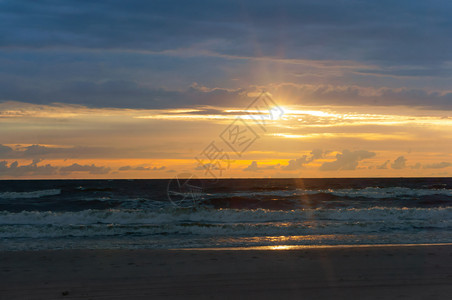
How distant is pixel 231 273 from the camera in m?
8.27

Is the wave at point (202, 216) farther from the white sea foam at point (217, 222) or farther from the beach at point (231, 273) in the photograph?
the beach at point (231, 273)

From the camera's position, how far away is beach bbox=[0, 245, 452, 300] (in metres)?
6.98

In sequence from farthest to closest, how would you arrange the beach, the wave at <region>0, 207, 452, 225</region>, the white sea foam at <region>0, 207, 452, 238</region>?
the wave at <region>0, 207, 452, 225</region> → the white sea foam at <region>0, 207, 452, 238</region> → the beach

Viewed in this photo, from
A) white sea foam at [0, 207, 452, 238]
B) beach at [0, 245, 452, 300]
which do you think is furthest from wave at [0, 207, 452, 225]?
beach at [0, 245, 452, 300]

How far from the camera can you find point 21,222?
62.7 ft

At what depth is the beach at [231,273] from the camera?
6984mm

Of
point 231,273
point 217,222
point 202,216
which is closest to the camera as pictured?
point 231,273

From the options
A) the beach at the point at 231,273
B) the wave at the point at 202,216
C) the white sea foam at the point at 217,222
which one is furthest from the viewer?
the wave at the point at 202,216

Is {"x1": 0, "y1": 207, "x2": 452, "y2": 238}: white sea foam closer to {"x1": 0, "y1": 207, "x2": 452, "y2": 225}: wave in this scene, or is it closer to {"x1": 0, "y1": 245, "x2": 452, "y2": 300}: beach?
{"x1": 0, "y1": 207, "x2": 452, "y2": 225}: wave

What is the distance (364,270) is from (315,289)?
1.85 m

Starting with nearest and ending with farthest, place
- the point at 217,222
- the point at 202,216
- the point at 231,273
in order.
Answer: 1. the point at 231,273
2. the point at 217,222
3. the point at 202,216

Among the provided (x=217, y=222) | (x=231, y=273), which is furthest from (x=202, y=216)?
(x=231, y=273)

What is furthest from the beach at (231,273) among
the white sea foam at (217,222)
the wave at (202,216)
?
the wave at (202,216)

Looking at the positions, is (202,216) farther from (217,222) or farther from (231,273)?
(231,273)
